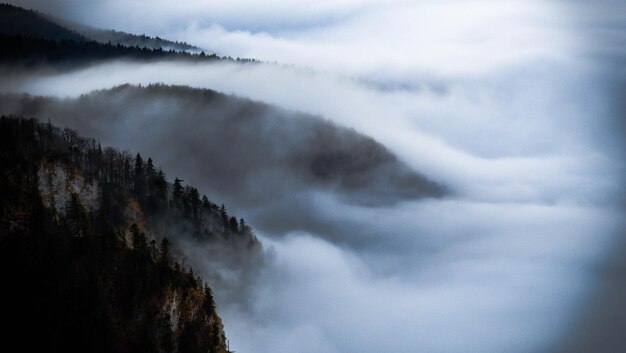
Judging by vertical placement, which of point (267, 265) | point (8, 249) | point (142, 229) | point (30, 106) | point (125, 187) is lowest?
point (8, 249)

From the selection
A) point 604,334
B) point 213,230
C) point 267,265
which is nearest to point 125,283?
point 213,230

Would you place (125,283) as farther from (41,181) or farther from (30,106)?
(30,106)

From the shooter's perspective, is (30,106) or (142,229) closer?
(142,229)

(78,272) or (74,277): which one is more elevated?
(78,272)
